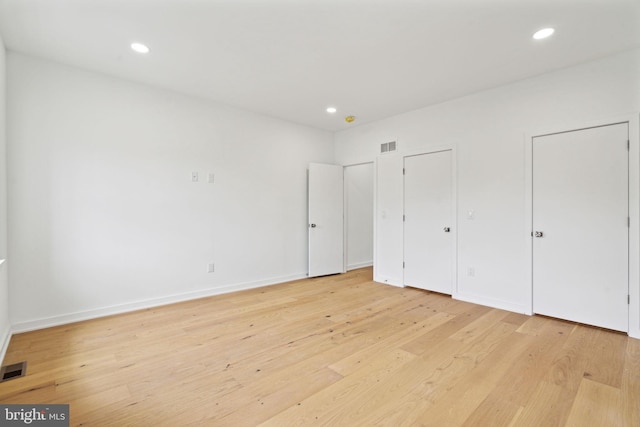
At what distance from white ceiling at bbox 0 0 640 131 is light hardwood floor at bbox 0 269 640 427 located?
8.91 ft

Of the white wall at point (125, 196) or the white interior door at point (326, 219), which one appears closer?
the white wall at point (125, 196)

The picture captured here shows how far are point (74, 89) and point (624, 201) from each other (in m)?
5.67

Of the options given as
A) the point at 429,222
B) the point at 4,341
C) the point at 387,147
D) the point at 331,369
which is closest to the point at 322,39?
the point at 387,147

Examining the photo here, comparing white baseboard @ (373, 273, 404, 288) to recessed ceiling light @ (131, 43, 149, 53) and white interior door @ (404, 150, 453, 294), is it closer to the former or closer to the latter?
white interior door @ (404, 150, 453, 294)

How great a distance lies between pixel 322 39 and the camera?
8.48 feet

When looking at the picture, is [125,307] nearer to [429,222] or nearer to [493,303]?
[429,222]

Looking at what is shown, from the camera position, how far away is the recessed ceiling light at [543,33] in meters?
2.46

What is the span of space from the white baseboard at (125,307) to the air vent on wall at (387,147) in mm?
2748

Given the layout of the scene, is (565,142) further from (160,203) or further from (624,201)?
(160,203)

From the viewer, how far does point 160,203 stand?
3.64 metres

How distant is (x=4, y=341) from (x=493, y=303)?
196 inches

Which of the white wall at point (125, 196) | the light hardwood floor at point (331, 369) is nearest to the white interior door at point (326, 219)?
the white wall at point (125, 196)

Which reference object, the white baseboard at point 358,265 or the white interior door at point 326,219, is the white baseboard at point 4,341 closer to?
the white interior door at point 326,219

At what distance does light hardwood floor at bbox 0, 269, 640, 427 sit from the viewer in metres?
1.72
